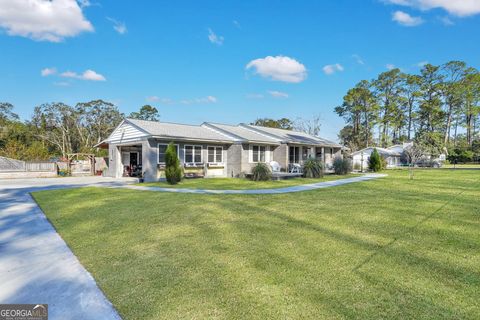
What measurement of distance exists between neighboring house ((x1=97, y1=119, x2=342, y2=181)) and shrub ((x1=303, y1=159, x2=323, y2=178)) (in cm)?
304

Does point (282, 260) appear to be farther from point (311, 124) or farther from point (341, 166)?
point (311, 124)

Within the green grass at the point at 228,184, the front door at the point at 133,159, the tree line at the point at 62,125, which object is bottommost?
the green grass at the point at 228,184

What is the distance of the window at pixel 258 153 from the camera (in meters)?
21.7

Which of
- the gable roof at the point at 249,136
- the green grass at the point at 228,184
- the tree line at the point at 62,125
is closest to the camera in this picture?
the green grass at the point at 228,184

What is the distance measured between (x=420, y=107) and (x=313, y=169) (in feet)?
145

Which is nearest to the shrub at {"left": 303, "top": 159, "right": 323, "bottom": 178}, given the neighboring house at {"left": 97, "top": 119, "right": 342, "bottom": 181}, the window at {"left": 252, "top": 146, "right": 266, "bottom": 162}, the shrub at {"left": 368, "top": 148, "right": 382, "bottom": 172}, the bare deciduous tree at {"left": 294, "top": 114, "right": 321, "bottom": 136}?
the neighboring house at {"left": 97, "top": 119, "right": 342, "bottom": 181}

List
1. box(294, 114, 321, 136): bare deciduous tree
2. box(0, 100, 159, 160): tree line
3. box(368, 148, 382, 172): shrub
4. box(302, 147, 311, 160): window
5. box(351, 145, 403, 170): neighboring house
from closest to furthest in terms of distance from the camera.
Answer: box(302, 147, 311, 160): window < box(368, 148, 382, 172): shrub < box(0, 100, 159, 160): tree line < box(351, 145, 403, 170): neighboring house < box(294, 114, 321, 136): bare deciduous tree

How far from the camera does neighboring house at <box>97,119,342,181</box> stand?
57.2ft

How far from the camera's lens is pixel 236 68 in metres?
28.0

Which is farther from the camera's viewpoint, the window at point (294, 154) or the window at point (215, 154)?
the window at point (294, 154)

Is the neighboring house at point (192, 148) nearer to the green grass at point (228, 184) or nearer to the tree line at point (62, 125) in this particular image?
the green grass at point (228, 184)

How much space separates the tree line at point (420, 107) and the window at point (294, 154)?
29213 millimetres

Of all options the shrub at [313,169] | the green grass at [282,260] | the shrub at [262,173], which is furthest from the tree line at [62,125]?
the green grass at [282,260]

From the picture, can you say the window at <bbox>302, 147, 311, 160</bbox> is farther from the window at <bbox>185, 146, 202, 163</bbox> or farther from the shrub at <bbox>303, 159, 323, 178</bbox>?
the window at <bbox>185, 146, 202, 163</bbox>
